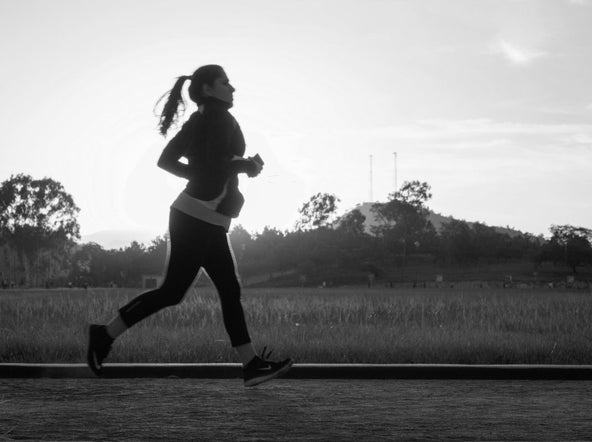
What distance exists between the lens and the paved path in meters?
4.02

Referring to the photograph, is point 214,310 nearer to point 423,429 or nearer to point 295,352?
point 295,352

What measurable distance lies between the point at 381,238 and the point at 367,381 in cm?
10161

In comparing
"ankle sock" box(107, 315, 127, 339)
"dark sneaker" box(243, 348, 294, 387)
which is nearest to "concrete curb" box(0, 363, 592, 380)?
"dark sneaker" box(243, 348, 294, 387)

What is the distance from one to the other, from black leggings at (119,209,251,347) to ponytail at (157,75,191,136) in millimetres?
555

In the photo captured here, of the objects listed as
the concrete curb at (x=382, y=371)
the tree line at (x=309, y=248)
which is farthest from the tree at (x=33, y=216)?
the concrete curb at (x=382, y=371)

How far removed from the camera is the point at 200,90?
16.6 ft

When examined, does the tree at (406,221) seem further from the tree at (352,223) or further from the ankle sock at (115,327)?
the ankle sock at (115,327)

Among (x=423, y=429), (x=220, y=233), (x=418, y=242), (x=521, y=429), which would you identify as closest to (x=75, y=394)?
(x=220, y=233)

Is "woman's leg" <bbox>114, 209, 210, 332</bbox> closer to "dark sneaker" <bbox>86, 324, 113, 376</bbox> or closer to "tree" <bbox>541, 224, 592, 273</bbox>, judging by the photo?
"dark sneaker" <bbox>86, 324, 113, 376</bbox>

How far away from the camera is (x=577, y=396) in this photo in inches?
210

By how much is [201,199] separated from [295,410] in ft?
4.36

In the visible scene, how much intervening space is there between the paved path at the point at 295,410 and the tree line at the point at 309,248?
79.6 meters

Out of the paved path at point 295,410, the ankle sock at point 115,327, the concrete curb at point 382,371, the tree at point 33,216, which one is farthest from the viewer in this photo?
the tree at point 33,216

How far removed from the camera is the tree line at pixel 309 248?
92562mm
